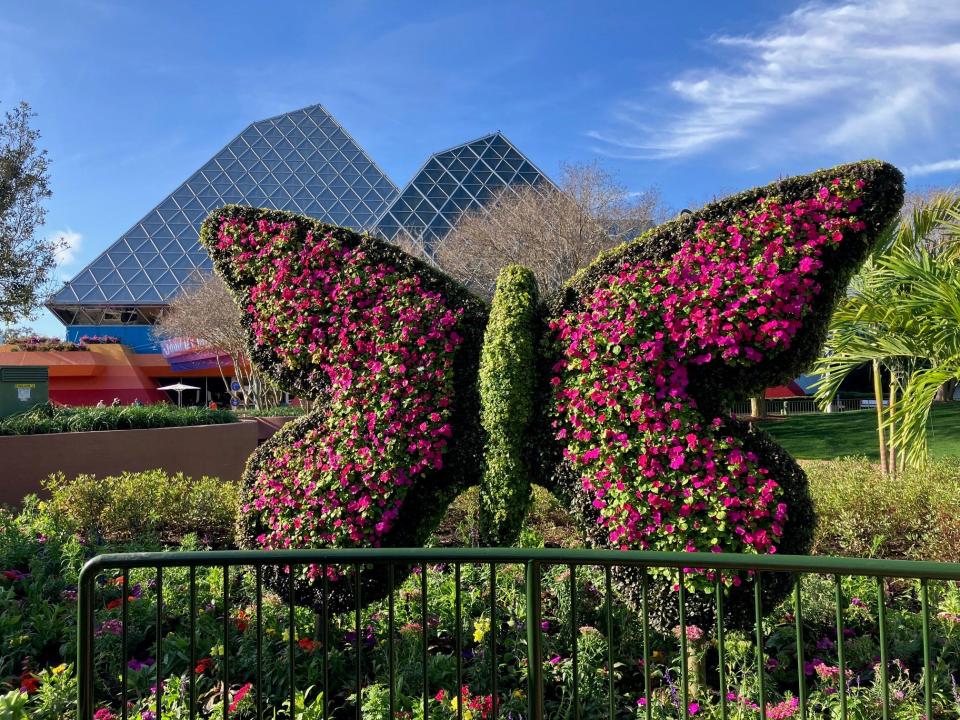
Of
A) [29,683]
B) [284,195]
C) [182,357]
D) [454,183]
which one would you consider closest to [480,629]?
[29,683]

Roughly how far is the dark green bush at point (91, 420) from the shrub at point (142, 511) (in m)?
2.68

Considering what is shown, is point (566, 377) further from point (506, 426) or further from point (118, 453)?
point (118, 453)

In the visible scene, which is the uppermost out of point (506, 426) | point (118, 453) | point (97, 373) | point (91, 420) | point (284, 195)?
point (284, 195)

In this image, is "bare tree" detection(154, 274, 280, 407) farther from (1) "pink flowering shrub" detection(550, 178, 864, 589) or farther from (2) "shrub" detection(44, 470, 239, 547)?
(1) "pink flowering shrub" detection(550, 178, 864, 589)

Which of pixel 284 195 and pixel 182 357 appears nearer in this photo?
pixel 182 357

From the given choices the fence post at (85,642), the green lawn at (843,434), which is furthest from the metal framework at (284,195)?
the fence post at (85,642)

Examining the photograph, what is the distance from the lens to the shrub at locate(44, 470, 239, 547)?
23.7 feet

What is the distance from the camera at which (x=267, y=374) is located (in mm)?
4797

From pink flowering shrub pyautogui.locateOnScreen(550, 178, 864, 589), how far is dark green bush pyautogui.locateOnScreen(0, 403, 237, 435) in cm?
902

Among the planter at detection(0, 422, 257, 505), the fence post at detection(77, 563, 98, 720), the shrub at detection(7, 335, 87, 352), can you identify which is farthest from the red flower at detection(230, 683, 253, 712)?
the shrub at detection(7, 335, 87, 352)

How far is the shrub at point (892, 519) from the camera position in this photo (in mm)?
5715

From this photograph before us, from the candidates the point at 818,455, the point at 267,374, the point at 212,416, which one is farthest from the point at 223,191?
the point at 267,374

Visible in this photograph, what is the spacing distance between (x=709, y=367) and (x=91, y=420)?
969 centimetres

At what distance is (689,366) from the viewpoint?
3.85 m
